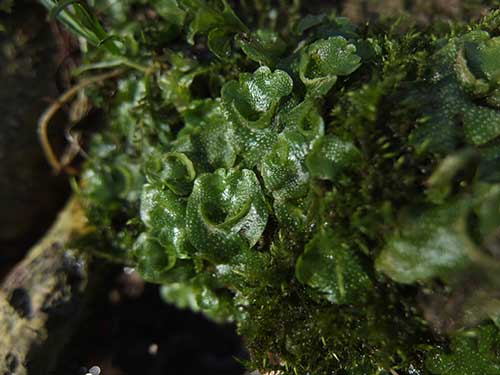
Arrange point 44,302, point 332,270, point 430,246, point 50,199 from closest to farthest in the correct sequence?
point 430,246, point 332,270, point 44,302, point 50,199

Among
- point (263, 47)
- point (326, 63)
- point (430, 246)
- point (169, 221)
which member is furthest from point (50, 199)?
point (430, 246)

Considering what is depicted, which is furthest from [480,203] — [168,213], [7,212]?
[7,212]

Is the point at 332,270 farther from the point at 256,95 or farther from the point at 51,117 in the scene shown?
the point at 51,117

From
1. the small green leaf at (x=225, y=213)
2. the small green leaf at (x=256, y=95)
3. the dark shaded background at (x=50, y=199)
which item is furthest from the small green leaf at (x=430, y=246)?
the dark shaded background at (x=50, y=199)

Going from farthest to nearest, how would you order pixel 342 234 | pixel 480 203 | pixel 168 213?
pixel 168 213 < pixel 342 234 < pixel 480 203

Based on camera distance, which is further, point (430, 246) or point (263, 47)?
point (263, 47)

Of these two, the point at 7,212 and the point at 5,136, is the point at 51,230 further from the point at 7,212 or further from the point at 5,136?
the point at 5,136

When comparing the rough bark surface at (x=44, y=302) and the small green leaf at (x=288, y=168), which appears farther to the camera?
the rough bark surface at (x=44, y=302)

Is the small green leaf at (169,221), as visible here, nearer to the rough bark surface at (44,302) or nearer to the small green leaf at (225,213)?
the small green leaf at (225,213)
